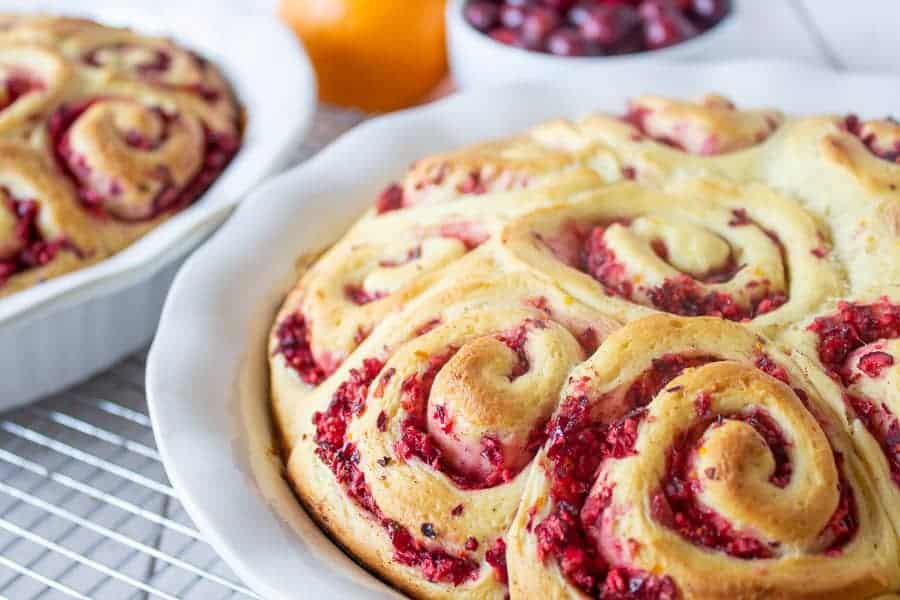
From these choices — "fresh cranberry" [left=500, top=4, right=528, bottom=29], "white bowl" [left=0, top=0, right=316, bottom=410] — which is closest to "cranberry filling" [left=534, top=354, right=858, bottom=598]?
"white bowl" [left=0, top=0, right=316, bottom=410]

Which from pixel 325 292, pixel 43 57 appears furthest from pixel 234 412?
pixel 43 57

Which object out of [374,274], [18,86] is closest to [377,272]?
[374,274]

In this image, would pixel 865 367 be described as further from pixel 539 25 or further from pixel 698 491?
pixel 539 25

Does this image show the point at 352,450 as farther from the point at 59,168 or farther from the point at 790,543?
the point at 59,168

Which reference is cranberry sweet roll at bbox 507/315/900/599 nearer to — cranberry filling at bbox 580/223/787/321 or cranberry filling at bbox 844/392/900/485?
cranberry filling at bbox 844/392/900/485

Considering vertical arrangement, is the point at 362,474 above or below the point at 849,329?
below

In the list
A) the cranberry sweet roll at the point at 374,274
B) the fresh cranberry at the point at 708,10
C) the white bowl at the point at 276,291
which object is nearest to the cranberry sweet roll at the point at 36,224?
the white bowl at the point at 276,291

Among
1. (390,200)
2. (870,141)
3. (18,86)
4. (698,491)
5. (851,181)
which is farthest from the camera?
(18,86)
